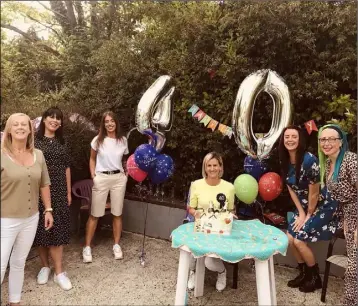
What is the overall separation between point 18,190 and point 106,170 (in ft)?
4.83

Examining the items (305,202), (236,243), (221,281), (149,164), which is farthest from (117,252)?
(305,202)

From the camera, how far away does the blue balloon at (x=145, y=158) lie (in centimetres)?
390

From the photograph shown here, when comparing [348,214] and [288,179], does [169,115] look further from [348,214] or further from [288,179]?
[348,214]

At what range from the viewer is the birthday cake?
2877 mm

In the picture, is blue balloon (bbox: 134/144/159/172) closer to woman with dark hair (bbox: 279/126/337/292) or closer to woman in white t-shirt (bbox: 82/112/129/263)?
woman in white t-shirt (bbox: 82/112/129/263)

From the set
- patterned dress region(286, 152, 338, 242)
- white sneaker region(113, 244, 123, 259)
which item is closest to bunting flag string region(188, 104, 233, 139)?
patterned dress region(286, 152, 338, 242)

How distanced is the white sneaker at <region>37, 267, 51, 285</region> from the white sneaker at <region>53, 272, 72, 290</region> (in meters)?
0.10

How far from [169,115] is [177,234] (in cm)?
165

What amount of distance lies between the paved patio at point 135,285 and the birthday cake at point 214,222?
781 millimetres

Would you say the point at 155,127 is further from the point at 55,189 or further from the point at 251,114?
the point at 55,189

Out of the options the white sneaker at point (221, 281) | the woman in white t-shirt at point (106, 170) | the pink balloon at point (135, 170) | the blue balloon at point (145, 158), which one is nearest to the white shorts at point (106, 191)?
the woman in white t-shirt at point (106, 170)

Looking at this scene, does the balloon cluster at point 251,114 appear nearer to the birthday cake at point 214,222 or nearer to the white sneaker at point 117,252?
the birthday cake at point 214,222

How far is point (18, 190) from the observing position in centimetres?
256

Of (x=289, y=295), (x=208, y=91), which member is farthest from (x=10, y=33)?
(x=289, y=295)
